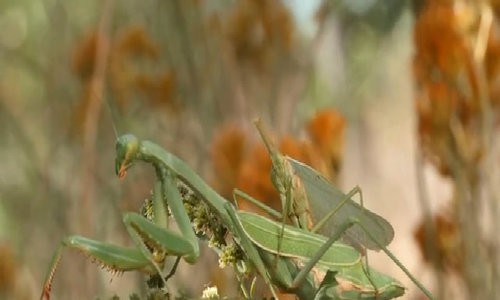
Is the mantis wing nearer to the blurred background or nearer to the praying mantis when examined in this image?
the praying mantis

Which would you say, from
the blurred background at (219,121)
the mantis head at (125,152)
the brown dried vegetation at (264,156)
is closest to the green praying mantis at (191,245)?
the mantis head at (125,152)

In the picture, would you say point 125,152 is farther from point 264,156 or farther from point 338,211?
point 264,156

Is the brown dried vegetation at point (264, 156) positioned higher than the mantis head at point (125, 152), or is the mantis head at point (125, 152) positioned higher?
the brown dried vegetation at point (264, 156)

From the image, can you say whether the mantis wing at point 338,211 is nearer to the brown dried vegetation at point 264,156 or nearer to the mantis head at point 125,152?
the mantis head at point 125,152

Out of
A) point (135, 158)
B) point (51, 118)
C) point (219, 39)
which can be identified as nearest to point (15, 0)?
point (51, 118)

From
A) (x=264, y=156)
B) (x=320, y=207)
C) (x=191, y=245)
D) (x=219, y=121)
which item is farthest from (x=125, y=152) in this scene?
(x=219, y=121)

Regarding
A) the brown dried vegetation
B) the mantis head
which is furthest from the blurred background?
the mantis head
